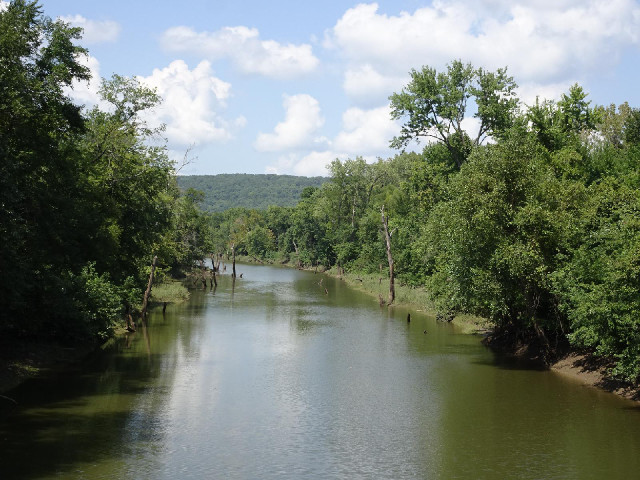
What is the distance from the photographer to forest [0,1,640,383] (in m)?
25.6

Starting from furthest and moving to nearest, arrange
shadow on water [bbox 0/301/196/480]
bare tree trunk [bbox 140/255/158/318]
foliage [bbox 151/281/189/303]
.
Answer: foliage [bbox 151/281/189/303] → bare tree trunk [bbox 140/255/158/318] → shadow on water [bbox 0/301/196/480]

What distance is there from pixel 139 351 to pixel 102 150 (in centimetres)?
1242

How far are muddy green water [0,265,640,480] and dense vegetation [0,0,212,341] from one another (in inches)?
141

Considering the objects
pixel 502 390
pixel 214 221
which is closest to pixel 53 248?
pixel 502 390

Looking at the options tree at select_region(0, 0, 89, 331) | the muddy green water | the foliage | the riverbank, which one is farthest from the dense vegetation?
the riverbank

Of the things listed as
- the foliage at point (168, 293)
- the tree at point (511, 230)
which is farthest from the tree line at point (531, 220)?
the foliage at point (168, 293)

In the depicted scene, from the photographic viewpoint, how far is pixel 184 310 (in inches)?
2335

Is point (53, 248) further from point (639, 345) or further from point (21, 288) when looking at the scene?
point (639, 345)

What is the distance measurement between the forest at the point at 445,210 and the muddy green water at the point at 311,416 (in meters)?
3.31

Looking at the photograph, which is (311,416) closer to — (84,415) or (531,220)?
(84,415)

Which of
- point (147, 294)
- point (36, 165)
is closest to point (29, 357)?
point (36, 165)

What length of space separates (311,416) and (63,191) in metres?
14.7

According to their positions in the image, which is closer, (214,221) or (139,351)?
(139,351)

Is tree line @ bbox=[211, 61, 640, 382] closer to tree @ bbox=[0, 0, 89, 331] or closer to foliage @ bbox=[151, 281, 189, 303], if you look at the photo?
tree @ bbox=[0, 0, 89, 331]
